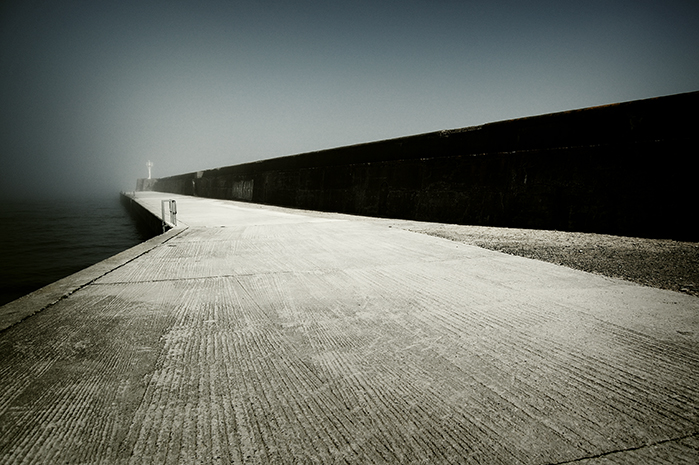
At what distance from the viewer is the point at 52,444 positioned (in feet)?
3.60

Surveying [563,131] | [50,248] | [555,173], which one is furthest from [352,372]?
[50,248]

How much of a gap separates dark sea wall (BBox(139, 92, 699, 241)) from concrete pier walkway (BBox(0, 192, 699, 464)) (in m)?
2.53

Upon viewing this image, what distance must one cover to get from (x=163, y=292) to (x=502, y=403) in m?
2.31

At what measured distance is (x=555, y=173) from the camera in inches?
209

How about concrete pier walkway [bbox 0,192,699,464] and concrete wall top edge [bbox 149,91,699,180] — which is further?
concrete wall top edge [bbox 149,91,699,180]

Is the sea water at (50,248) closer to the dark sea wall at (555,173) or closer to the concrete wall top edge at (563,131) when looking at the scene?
the dark sea wall at (555,173)

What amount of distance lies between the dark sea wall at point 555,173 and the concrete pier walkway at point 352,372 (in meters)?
2.53

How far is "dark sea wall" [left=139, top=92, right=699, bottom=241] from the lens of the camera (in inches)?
170

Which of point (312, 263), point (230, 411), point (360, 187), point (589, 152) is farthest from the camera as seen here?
point (360, 187)

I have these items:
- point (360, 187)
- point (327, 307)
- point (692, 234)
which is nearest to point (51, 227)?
point (360, 187)

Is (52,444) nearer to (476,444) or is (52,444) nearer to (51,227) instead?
(476,444)

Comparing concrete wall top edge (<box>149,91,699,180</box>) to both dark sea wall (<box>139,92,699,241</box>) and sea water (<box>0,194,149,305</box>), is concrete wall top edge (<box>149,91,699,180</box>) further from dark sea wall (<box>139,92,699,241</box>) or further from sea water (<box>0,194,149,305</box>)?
sea water (<box>0,194,149,305</box>)

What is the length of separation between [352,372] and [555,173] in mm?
5129

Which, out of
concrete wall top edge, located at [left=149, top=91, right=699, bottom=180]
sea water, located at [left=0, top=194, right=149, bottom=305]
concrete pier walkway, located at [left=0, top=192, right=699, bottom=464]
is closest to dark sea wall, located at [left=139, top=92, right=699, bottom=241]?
concrete wall top edge, located at [left=149, top=91, right=699, bottom=180]
